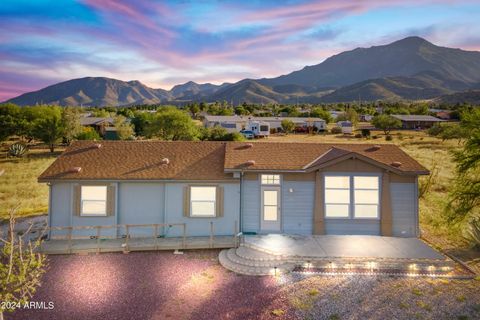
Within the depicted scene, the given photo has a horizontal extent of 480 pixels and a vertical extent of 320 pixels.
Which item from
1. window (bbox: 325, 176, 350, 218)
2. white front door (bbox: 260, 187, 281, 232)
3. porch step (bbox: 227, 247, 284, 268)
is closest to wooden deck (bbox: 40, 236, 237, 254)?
porch step (bbox: 227, 247, 284, 268)

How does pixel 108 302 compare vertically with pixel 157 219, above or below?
below

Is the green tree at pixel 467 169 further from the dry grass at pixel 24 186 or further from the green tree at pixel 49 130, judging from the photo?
the green tree at pixel 49 130

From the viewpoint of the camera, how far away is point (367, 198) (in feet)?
52.0

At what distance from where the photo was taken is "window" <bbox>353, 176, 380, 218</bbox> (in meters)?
15.8

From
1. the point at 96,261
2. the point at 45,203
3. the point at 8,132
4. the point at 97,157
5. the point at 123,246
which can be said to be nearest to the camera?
the point at 96,261

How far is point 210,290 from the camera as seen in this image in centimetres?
1108

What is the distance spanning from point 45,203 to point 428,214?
25.1 metres

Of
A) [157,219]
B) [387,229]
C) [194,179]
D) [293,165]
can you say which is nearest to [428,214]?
[387,229]

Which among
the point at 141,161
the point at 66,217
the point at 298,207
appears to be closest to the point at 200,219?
the point at 141,161

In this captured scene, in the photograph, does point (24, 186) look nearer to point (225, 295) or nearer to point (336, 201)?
point (225, 295)

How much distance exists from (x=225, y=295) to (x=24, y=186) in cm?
2598

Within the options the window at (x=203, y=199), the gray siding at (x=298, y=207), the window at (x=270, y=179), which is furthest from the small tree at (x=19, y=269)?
the gray siding at (x=298, y=207)

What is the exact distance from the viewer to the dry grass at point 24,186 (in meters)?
22.1

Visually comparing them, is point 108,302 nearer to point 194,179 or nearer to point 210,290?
point 210,290
